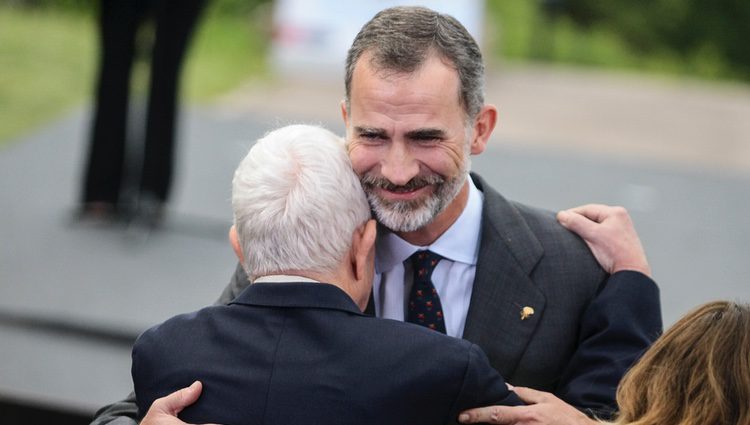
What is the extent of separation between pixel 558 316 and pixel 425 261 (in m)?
0.29

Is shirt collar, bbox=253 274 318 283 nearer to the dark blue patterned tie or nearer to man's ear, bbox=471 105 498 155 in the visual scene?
the dark blue patterned tie

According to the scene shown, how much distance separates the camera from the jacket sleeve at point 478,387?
2.08 m

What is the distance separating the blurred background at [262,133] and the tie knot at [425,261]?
0.51 metres

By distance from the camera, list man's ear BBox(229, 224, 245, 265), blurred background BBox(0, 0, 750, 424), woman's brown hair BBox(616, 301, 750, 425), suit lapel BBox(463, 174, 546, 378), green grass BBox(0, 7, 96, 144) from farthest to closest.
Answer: green grass BBox(0, 7, 96, 144)
blurred background BBox(0, 0, 750, 424)
suit lapel BBox(463, 174, 546, 378)
man's ear BBox(229, 224, 245, 265)
woman's brown hair BBox(616, 301, 750, 425)

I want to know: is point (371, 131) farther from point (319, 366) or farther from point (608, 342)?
point (608, 342)

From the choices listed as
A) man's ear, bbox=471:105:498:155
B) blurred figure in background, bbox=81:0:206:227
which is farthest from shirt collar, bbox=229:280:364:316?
blurred figure in background, bbox=81:0:206:227

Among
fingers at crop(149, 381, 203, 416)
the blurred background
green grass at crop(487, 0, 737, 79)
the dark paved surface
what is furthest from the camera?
green grass at crop(487, 0, 737, 79)

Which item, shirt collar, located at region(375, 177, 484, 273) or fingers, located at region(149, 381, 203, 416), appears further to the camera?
shirt collar, located at region(375, 177, 484, 273)

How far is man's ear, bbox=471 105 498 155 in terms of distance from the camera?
2.49 meters

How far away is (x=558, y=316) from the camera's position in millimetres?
2473

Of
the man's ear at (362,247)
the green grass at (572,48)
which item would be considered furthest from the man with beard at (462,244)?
the green grass at (572,48)

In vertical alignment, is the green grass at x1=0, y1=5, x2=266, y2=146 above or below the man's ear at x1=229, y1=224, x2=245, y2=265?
below

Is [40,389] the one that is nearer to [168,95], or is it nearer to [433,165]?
[168,95]

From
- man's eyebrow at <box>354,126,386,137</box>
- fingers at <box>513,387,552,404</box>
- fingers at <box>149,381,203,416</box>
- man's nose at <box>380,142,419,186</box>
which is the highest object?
man's eyebrow at <box>354,126,386,137</box>
